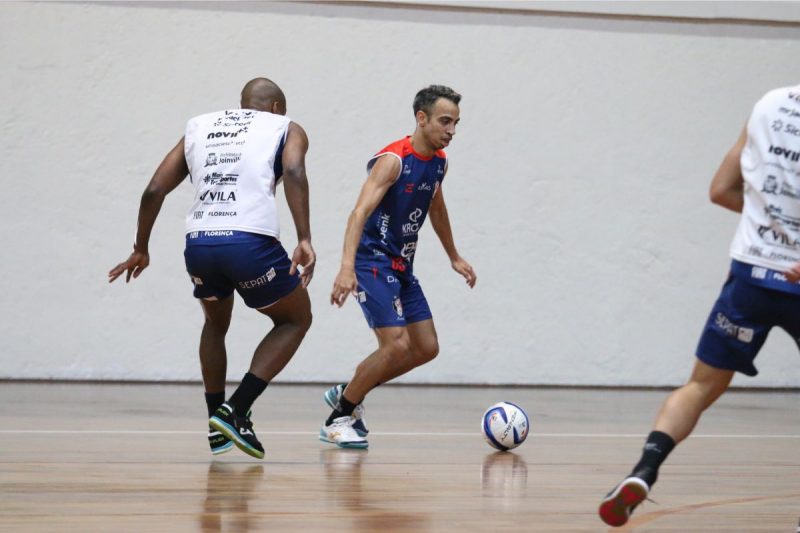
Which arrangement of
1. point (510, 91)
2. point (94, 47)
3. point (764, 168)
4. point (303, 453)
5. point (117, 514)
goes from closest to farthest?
point (764, 168) < point (117, 514) < point (303, 453) < point (94, 47) < point (510, 91)

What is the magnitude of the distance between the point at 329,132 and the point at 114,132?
1725mm

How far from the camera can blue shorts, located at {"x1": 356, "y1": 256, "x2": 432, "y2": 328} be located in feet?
19.6

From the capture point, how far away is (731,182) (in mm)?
3570

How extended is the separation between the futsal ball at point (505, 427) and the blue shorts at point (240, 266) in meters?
1.30

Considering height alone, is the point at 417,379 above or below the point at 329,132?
below

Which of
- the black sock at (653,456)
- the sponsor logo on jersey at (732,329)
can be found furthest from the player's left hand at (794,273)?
the black sock at (653,456)

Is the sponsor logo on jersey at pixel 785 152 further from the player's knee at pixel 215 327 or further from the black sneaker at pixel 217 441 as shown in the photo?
the player's knee at pixel 215 327

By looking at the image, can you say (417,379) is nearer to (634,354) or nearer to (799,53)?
(634,354)

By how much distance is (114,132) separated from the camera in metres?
9.57

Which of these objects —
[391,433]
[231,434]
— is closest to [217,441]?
[231,434]

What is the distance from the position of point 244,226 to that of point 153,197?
43 centimetres

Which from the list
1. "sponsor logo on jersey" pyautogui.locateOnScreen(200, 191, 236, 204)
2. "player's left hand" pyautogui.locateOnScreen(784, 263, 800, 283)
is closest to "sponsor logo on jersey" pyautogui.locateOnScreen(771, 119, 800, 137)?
"player's left hand" pyautogui.locateOnScreen(784, 263, 800, 283)

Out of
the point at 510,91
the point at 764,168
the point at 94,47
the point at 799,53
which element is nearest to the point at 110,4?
the point at 94,47

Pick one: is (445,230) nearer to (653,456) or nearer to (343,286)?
(343,286)
